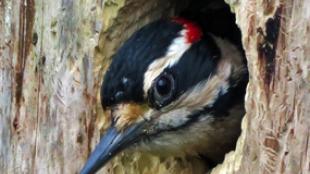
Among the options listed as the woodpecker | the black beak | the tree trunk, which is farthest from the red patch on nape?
the black beak

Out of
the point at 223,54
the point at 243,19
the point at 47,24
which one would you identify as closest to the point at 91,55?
the point at 47,24

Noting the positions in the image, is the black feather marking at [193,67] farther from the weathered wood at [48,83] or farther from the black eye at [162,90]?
the weathered wood at [48,83]

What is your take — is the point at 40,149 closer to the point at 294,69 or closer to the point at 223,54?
the point at 223,54

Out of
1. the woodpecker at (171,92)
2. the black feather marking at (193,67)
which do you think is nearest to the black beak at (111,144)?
the woodpecker at (171,92)

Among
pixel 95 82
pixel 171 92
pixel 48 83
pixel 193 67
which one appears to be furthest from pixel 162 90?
pixel 48 83

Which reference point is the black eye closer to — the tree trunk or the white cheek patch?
the white cheek patch

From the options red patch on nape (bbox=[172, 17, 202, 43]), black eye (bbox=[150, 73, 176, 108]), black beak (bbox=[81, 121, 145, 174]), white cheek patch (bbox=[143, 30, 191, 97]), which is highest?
red patch on nape (bbox=[172, 17, 202, 43])
